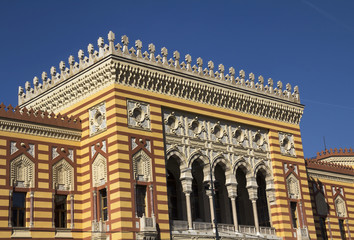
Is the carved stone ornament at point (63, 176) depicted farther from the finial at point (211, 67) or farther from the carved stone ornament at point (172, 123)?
the finial at point (211, 67)

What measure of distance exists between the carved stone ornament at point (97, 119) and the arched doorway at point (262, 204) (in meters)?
11.3

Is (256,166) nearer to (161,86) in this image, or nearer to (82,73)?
(161,86)

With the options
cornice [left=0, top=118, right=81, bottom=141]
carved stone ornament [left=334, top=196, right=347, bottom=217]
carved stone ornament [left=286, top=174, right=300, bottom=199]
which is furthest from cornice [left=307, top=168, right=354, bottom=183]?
cornice [left=0, top=118, right=81, bottom=141]

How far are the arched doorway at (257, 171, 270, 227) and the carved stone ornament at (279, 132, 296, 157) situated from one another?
2.23m

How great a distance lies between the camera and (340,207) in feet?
134

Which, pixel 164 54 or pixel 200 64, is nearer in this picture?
pixel 164 54

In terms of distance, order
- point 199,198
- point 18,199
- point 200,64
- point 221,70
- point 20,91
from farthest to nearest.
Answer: point 20,91
point 221,70
point 199,198
point 200,64
point 18,199

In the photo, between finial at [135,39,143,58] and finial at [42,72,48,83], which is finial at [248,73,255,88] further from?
finial at [42,72,48,83]

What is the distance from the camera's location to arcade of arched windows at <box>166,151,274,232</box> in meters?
29.5

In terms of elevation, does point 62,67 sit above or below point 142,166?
above

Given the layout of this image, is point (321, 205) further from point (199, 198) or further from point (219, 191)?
point (199, 198)

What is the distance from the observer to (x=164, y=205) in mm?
27156

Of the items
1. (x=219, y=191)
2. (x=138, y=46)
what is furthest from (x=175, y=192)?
(x=138, y=46)

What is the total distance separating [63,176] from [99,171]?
1928 millimetres
